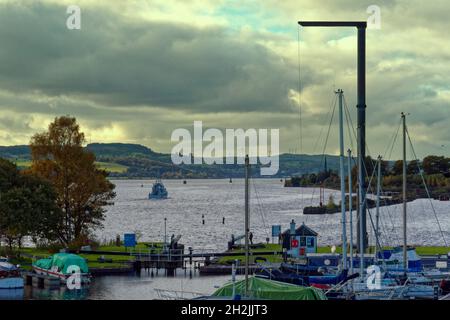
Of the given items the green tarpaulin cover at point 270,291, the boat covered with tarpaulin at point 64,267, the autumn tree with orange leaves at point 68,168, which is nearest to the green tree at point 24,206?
the autumn tree with orange leaves at point 68,168

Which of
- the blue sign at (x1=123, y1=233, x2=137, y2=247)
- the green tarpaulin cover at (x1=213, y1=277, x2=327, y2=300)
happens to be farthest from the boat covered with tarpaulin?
the green tarpaulin cover at (x1=213, y1=277, x2=327, y2=300)

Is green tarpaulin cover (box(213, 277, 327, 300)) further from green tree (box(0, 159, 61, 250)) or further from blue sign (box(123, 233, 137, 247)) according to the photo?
blue sign (box(123, 233, 137, 247))

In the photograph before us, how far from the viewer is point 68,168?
86.7 meters

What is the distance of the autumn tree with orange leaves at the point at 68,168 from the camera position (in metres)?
86.3

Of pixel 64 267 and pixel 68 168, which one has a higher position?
pixel 68 168

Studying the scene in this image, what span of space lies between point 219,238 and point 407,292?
83.7 m

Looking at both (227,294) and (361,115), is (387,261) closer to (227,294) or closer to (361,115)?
(361,115)

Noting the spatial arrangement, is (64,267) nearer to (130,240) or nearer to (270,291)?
(130,240)

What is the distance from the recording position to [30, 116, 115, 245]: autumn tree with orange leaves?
8631cm

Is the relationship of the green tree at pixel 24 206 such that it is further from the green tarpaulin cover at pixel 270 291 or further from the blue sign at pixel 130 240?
the green tarpaulin cover at pixel 270 291

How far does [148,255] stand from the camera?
79.1 metres

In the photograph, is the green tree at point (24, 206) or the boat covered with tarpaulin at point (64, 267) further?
the green tree at point (24, 206)

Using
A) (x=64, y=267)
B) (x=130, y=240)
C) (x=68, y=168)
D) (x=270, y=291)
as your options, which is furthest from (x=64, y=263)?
(x=270, y=291)
